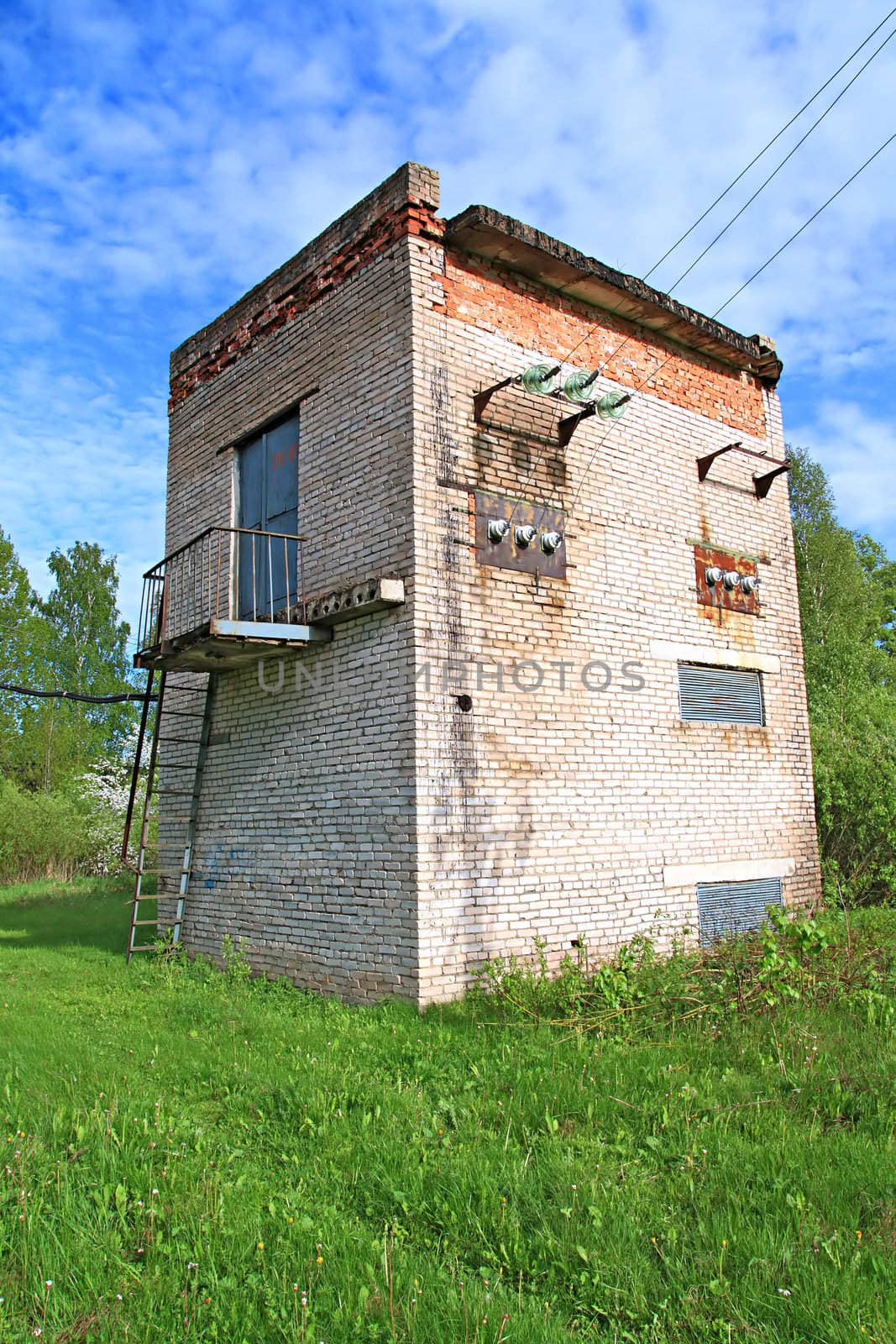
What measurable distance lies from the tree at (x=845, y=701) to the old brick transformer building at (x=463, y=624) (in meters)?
2.13

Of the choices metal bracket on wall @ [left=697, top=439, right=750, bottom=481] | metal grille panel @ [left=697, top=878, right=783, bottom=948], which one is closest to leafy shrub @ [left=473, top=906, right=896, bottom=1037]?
metal grille panel @ [left=697, top=878, right=783, bottom=948]

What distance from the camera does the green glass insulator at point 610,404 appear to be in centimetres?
816

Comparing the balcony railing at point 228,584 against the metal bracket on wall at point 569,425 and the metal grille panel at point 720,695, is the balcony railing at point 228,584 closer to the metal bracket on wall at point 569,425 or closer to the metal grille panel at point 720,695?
the metal bracket on wall at point 569,425

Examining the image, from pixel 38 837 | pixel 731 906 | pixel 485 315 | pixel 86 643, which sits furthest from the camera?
pixel 86 643

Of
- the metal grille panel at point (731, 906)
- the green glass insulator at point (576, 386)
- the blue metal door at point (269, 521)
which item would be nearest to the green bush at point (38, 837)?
the blue metal door at point (269, 521)

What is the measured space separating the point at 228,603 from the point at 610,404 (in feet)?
14.0

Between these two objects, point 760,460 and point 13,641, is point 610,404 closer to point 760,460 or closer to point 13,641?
point 760,460

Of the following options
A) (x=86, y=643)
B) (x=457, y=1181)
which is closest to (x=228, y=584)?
(x=457, y=1181)

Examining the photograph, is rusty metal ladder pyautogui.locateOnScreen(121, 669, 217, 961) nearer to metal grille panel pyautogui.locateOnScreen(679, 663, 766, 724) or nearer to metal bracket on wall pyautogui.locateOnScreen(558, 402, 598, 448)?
metal bracket on wall pyautogui.locateOnScreen(558, 402, 598, 448)

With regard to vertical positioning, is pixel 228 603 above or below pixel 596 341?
below

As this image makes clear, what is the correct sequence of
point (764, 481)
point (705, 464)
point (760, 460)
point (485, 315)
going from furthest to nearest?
1. point (760, 460)
2. point (764, 481)
3. point (705, 464)
4. point (485, 315)

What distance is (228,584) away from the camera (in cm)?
944

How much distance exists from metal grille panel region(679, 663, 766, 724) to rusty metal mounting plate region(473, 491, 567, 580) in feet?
6.33

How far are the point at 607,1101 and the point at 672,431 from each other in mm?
7077
